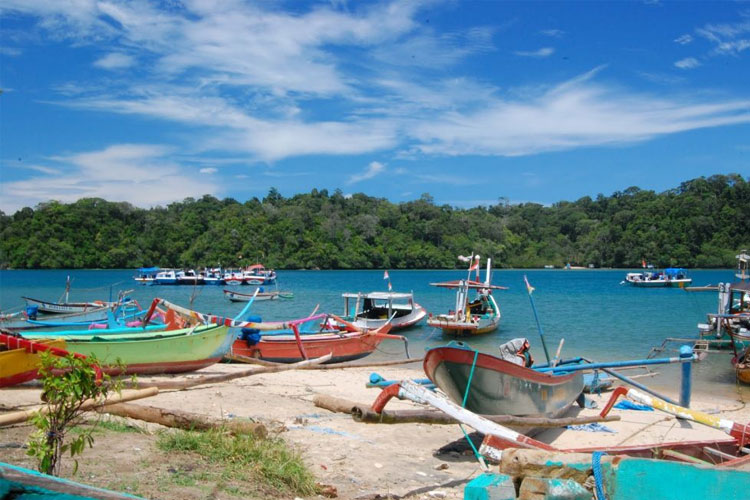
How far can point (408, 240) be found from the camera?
125 metres

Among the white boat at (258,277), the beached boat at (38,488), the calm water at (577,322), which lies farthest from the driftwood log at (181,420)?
the white boat at (258,277)

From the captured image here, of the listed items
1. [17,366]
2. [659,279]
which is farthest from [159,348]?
[659,279]

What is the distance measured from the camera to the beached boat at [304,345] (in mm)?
17812

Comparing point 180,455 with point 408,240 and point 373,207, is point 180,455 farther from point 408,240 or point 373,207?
point 373,207

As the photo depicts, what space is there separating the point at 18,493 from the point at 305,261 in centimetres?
11363

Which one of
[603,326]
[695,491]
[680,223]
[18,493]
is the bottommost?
[603,326]

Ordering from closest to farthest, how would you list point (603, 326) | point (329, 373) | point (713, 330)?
point (329, 373) < point (713, 330) < point (603, 326)

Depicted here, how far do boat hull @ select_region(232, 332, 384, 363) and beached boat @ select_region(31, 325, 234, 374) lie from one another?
127 inches

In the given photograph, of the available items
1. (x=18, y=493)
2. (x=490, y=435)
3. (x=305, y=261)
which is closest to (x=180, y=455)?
(x=490, y=435)

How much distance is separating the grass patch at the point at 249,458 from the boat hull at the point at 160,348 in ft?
20.7

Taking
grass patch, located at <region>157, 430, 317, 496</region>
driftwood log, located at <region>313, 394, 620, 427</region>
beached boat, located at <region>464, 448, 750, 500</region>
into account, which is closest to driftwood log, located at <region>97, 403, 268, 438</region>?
grass patch, located at <region>157, 430, 317, 496</region>

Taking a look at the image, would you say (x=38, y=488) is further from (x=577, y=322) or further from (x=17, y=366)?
(x=577, y=322)

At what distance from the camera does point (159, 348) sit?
520 inches

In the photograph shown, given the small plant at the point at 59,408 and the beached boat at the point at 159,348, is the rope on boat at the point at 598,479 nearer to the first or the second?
the small plant at the point at 59,408
